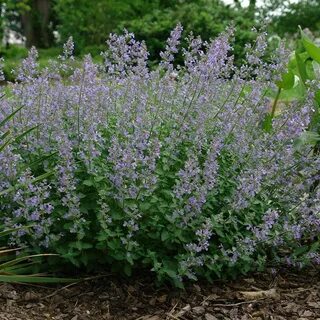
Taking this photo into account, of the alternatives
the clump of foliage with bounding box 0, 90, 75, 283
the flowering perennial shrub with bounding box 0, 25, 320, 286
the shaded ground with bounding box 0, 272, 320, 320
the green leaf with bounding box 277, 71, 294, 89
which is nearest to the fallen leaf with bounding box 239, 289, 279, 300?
the shaded ground with bounding box 0, 272, 320, 320

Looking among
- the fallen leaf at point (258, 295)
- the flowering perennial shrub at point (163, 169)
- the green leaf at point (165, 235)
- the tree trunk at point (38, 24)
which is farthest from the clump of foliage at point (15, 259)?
the tree trunk at point (38, 24)

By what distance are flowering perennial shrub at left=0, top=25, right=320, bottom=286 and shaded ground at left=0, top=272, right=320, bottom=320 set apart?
4.7 inches

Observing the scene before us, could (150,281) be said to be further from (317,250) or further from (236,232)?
(317,250)

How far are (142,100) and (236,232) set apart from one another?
810 millimetres

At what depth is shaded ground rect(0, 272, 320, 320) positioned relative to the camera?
2.79m

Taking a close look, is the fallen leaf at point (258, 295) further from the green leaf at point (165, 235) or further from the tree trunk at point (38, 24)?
the tree trunk at point (38, 24)

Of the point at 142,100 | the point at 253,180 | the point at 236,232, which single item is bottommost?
the point at 236,232

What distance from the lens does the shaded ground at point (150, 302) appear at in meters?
2.79

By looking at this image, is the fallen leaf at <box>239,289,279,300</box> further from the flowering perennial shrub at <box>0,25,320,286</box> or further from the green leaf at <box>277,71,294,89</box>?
the green leaf at <box>277,71,294,89</box>

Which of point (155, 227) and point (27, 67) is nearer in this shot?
point (155, 227)

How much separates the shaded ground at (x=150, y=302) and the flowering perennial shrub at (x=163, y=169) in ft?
0.39

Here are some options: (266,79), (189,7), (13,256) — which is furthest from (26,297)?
(189,7)

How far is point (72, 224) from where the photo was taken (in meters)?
2.73

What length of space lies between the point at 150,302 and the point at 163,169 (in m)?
0.67
